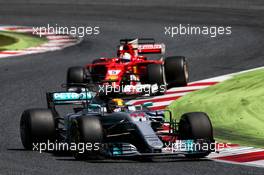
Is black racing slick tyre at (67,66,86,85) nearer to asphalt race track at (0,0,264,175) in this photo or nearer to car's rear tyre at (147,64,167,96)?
asphalt race track at (0,0,264,175)

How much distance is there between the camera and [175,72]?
2306cm

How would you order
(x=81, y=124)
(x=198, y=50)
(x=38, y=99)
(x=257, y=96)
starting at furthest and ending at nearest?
(x=198, y=50) → (x=38, y=99) → (x=257, y=96) → (x=81, y=124)

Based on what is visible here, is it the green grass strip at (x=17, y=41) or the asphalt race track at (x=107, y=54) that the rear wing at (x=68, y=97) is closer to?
the asphalt race track at (x=107, y=54)

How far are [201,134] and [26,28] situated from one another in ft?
68.5

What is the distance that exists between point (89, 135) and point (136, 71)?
8.47 metres

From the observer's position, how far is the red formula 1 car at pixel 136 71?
72.1ft

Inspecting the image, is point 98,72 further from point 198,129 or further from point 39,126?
point 198,129

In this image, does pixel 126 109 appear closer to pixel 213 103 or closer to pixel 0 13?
pixel 213 103

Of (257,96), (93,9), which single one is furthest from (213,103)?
(93,9)

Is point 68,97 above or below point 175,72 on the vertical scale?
below

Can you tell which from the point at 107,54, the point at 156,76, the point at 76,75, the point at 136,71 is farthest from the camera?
the point at 107,54

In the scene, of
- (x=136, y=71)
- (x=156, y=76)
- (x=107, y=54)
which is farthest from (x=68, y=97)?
(x=107, y=54)

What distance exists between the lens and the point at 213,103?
19766mm

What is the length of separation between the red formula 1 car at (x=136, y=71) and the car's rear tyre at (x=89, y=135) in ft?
22.4
